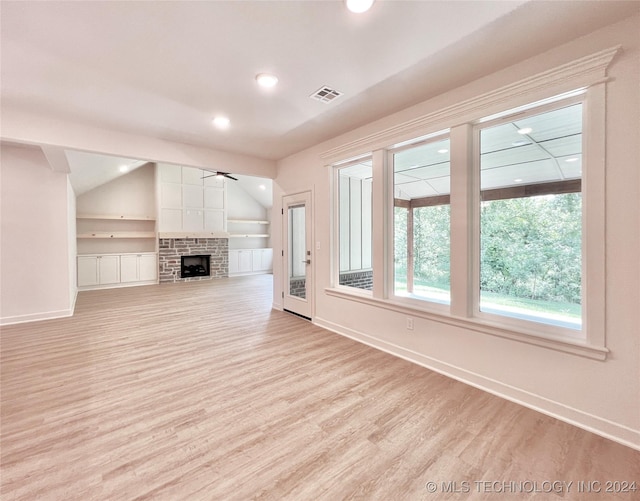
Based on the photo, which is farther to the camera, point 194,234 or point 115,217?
point 194,234

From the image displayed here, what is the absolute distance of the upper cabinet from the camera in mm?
8477

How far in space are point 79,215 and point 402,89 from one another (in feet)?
28.5

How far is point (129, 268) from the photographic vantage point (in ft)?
26.0

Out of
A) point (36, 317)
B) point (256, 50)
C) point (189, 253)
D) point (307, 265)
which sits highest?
point (256, 50)

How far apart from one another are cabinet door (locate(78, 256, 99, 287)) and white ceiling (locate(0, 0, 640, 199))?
5.29m

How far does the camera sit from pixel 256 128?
3617mm

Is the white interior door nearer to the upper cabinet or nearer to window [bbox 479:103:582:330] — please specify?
window [bbox 479:103:582:330]

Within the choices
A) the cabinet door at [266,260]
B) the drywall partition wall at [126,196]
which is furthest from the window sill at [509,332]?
the drywall partition wall at [126,196]

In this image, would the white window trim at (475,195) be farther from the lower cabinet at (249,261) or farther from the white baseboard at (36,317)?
the lower cabinet at (249,261)

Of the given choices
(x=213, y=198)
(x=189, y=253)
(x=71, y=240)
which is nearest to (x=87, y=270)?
(x=71, y=240)

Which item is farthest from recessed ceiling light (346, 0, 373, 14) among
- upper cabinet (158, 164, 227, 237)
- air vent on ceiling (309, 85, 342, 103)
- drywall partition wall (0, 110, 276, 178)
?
A: upper cabinet (158, 164, 227, 237)

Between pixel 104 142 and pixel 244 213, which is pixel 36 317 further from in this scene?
pixel 244 213

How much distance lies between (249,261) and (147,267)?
3.34 metres

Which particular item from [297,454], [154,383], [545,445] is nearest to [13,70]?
[154,383]
